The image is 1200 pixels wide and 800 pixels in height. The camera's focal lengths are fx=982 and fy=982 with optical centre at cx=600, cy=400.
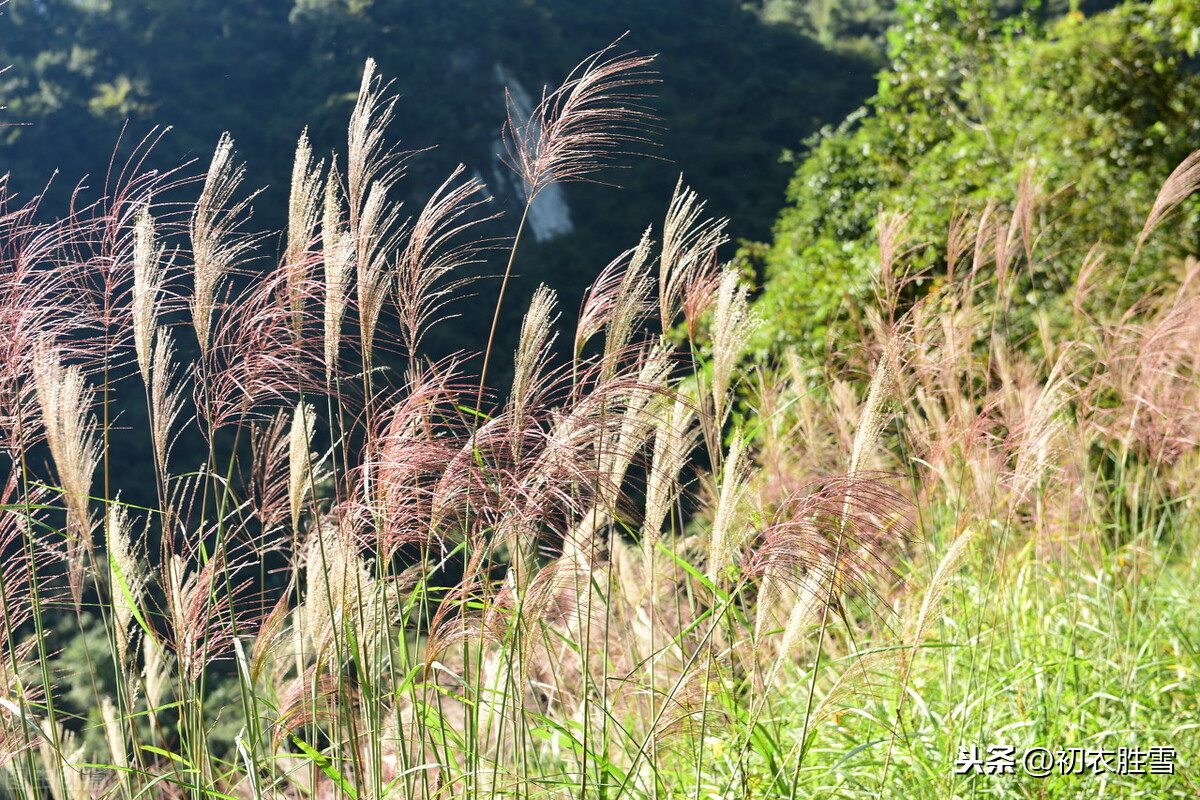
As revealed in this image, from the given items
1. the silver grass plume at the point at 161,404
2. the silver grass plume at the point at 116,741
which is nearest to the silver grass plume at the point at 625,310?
the silver grass plume at the point at 161,404

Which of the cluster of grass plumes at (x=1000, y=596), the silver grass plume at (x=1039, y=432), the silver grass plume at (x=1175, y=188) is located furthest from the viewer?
the silver grass plume at (x=1175, y=188)

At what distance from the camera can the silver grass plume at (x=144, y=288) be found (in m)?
1.49

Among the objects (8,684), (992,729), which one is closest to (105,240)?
(8,684)

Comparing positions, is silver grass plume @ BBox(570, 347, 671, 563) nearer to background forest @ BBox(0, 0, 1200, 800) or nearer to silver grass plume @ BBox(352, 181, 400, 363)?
background forest @ BBox(0, 0, 1200, 800)

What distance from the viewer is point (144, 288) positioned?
4.90ft

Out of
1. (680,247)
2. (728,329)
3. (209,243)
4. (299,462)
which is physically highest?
(209,243)

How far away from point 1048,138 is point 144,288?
6.68 m

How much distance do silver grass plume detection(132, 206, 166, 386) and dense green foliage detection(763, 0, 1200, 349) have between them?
450 cm

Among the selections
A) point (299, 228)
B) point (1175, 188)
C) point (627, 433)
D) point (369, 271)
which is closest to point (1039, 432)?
point (627, 433)

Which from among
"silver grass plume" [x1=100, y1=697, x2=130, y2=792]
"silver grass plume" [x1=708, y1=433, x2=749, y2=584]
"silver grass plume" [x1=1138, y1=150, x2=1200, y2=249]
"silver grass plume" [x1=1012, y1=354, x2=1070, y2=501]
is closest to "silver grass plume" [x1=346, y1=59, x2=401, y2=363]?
"silver grass plume" [x1=708, y1=433, x2=749, y2=584]

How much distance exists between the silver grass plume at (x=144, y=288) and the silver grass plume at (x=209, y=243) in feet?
0.21

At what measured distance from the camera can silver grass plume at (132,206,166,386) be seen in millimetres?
1488

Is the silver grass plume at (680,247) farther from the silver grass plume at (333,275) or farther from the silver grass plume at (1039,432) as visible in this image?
the silver grass plume at (1039,432)

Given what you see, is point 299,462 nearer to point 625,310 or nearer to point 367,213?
point 367,213
